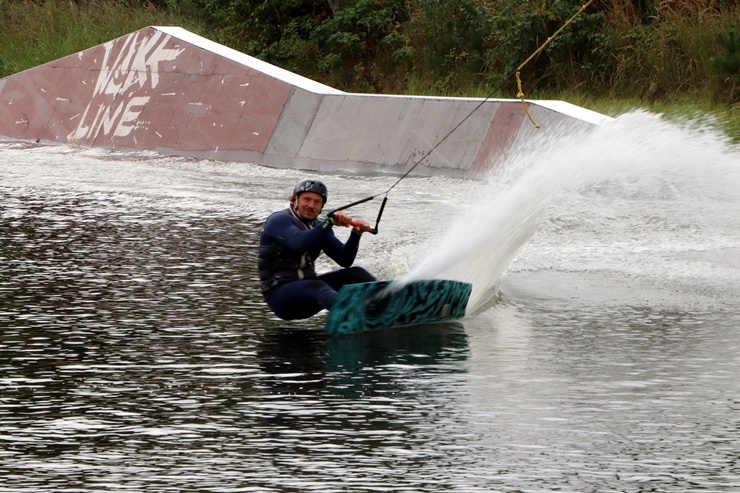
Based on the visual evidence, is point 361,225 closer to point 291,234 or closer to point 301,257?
point 291,234

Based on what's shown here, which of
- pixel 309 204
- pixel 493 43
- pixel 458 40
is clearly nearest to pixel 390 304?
pixel 309 204

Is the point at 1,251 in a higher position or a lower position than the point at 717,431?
lower

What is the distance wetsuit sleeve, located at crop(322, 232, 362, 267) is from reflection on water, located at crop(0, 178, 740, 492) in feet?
1.48

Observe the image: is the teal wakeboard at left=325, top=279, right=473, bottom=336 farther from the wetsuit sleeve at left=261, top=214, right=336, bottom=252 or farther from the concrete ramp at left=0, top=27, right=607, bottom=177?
the concrete ramp at left=0, top=27, right=607, bottom=177

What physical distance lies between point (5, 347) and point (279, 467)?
3.36 metres

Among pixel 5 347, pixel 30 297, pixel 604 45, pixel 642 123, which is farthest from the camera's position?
pixel 604 45

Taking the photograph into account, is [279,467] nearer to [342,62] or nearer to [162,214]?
[162,214]

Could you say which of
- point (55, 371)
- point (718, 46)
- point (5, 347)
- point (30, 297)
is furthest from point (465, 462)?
point (718, 46)

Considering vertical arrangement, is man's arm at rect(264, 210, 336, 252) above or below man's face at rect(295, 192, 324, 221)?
below

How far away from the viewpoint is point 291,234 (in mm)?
9945

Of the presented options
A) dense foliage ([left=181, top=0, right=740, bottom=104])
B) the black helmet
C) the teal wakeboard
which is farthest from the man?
dense foliage ([left=181, top=0, right=740, bottom=104])

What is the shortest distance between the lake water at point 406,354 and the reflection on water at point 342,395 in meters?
0.02

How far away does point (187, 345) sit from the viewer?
923cm

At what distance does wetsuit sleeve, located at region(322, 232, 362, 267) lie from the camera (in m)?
10.1
